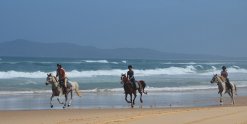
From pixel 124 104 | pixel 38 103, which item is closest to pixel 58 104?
pixel 38 103

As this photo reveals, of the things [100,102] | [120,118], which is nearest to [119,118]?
[120,118]

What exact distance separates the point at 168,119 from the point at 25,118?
17.7ft

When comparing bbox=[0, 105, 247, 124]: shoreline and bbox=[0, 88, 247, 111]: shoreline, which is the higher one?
bbox=[0, 88, 247, 111]: shoreline

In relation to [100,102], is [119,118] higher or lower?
lower

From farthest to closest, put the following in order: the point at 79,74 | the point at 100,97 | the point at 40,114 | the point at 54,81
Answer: the point at 79,74 → the point at 100,97 → the point at 54,81 → the point at 40,114

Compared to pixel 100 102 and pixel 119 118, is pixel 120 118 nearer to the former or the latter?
pixel 119 118

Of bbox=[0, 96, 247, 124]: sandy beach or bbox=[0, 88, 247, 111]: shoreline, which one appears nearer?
bbox=[0, 96, 247, 124]: sandy beach

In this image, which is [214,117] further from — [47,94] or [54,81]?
[47,94]

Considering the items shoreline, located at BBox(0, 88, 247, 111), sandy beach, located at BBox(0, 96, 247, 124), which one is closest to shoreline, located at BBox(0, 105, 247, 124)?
sandy beach, located at BBox(0, 96, 247, 124)

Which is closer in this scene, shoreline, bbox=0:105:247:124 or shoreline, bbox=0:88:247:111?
shoreline, bbox=0:105:247:124

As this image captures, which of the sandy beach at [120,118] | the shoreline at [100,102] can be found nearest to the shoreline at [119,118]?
the sandy beach at [120,118]

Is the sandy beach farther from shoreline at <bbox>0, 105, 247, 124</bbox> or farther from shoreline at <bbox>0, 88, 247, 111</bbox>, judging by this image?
shoreline at <bbox>0, 88, 247, 111</bbox>

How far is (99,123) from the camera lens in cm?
1647

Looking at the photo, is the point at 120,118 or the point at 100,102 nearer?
the point at 120,118
